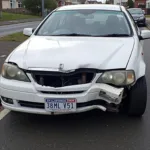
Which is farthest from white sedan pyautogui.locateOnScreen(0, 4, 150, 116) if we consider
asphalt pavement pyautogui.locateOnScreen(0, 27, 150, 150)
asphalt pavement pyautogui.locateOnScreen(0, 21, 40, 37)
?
asphalt pavement pyautogui.locateOnScreen(0, 21, 40, 37)

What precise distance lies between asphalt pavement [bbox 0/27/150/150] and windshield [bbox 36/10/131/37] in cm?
136

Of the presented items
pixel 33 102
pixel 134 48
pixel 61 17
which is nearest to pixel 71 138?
pixel 33 102

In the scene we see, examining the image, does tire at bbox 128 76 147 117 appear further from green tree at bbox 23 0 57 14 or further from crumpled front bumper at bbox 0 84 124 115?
green tree at bbox 23 0 57 14

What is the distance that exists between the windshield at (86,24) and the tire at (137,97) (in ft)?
4.03

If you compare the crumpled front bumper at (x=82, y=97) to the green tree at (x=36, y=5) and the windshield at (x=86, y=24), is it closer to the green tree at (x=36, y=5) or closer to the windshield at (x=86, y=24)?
the windshield at (x=86, y=24)

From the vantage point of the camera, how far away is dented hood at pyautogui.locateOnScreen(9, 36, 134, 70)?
13.2 ft

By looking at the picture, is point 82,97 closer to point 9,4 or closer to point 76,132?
point 76,132

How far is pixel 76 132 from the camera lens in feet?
13.8

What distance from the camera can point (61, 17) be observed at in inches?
231

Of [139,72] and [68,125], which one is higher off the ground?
[139,72]

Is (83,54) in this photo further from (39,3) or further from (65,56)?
(39,3)

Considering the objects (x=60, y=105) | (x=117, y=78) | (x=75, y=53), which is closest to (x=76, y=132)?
(x=60, y=105)

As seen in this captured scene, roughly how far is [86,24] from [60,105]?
2.09 meters

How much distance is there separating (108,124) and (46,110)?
2.99 feet
